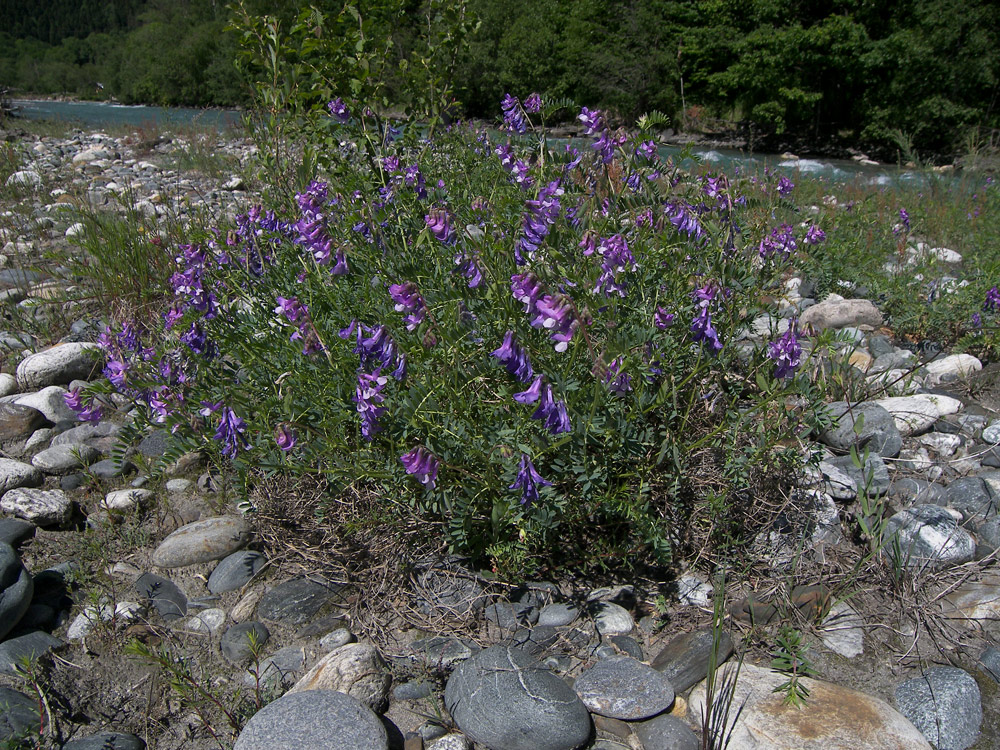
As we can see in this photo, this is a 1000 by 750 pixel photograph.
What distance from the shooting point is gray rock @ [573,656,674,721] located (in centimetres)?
182

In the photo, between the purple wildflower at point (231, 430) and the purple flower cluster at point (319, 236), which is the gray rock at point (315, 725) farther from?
the purple flower cluster at point (319, 236)

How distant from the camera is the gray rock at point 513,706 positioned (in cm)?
171

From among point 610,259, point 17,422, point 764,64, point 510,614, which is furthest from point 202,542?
point 764,64

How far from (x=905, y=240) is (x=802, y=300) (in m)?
1.47

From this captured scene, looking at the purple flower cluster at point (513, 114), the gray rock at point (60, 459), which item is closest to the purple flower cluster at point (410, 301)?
the purple flower cluster at point (513, 114)

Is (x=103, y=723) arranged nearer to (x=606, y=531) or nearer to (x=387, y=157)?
(x=606, y=531)

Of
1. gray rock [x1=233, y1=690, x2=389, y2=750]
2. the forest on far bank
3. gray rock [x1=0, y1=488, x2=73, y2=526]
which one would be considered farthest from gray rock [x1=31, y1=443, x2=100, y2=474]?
the forest on far bank

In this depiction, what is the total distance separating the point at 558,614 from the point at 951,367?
105 inches

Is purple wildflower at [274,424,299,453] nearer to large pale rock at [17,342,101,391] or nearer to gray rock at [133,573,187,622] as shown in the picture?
gray rock at [133,573,187,622]

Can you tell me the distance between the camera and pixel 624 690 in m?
1.86

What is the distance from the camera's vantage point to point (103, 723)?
6.08 ft

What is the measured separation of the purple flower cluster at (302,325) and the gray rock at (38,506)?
129cm

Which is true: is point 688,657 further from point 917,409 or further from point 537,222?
point 917,409

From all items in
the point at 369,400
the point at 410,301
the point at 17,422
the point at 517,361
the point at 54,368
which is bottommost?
the point at 17,422
